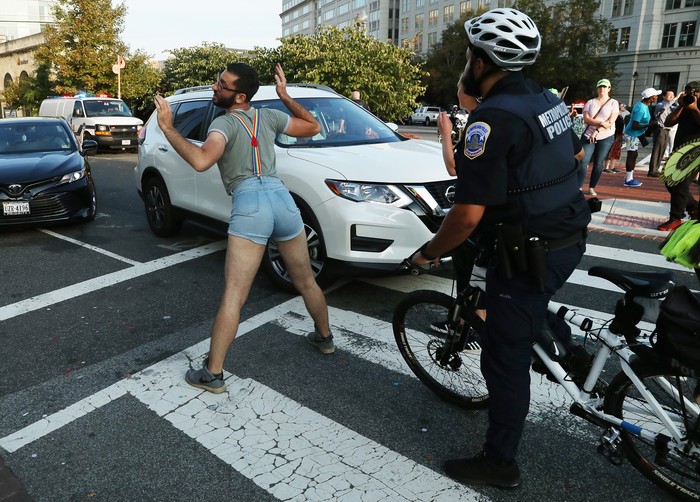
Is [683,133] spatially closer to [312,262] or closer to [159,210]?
[312,262]

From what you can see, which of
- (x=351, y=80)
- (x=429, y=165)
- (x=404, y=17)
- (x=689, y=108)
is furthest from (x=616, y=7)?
(x=429, y=165)

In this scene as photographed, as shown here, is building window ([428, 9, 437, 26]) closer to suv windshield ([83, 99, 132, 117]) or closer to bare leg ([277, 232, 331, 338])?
suv windshield ([83, 99, 132, 117])

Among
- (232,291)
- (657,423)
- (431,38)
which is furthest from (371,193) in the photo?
(431,38)

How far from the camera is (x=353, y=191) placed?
481 cm

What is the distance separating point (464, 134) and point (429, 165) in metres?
2.76

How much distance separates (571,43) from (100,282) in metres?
50.0

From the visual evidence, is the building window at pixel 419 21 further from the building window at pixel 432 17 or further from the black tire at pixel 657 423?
the black tire at pixel 657 423

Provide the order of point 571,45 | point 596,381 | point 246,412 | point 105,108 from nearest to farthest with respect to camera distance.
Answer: point 596,381
point 246,412
point 105,108
point 571,45

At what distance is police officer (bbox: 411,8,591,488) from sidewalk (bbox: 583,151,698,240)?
5885mm

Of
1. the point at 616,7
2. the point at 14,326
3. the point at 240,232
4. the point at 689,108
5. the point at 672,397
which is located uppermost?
the point at 616,7

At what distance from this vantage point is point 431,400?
11.7 feet

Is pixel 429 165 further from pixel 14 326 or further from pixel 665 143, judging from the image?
pixel 665 143

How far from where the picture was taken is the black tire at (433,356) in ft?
11.1

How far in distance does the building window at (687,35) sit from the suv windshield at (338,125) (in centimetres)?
5344
